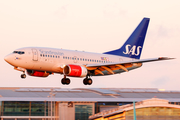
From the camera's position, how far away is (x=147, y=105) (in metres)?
81.9

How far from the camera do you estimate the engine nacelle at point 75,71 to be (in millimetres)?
55656

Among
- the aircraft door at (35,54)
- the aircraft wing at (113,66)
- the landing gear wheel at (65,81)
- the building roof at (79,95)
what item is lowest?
the landing gear wheel at (65,81)

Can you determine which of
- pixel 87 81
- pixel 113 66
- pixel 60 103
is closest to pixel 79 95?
pixel 60 103

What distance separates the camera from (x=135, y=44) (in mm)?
69875

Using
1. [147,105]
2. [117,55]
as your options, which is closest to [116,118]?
[147,105]

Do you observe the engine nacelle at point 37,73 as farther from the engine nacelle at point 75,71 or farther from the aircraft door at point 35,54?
the aircraft door at point 35,54

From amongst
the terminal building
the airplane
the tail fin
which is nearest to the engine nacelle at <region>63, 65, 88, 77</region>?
the airplane

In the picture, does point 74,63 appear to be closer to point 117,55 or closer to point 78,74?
point 78,74

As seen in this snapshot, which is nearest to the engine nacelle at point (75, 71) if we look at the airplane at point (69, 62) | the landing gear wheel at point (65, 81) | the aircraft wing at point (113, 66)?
the airplane at point (69, 62)

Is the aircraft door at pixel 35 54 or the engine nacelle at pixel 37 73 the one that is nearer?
the aircraft door at pixel 35 54

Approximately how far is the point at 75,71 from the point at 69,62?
7.63 ft

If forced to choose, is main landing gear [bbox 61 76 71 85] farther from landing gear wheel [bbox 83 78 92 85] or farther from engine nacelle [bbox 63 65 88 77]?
engine nacelle [bbox 63 65 88 77]

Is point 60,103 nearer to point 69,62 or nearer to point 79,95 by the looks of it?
point 79,95

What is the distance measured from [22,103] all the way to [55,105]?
28.7 feet
